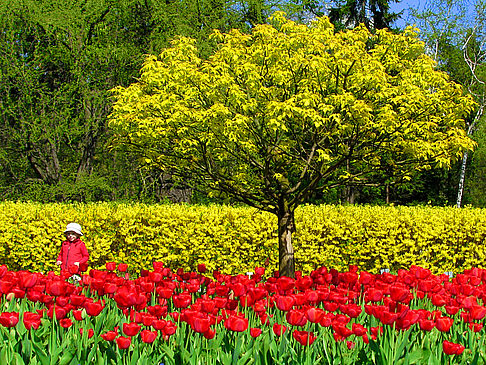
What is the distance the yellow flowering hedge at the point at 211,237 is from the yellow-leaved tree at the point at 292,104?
3.07 metres

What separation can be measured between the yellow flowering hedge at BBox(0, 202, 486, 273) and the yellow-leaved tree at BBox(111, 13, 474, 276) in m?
3.07

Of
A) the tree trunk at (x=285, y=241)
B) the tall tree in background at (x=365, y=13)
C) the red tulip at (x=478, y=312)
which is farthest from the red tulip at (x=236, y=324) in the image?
the tall tree in background at (x=365, y=13)

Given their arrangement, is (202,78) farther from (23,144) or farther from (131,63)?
(23,144)

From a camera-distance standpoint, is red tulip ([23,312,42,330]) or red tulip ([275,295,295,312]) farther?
red tulip ([275,295,295,312])

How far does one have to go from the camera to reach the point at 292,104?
4.52 meters

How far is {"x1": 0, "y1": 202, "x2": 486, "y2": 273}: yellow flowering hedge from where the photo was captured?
344 inches

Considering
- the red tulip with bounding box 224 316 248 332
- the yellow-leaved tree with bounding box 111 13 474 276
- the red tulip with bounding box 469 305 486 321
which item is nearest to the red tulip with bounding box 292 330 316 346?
the red tulip with bounding box 224 316 248 332

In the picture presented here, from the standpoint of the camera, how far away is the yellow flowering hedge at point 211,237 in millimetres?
8734

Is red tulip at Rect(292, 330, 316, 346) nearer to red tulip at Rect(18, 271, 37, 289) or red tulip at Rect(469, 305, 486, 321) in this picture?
red tulip at Rect(469, 305, 486, 321)

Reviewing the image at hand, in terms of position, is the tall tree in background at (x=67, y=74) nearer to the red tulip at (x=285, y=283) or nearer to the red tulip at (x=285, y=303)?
the red tulip at (x=285, y=283)

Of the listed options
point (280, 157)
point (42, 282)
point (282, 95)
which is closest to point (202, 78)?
point (282, 95)

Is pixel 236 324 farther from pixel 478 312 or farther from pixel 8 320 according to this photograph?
pixel 478 312

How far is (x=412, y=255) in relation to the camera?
30.2ft

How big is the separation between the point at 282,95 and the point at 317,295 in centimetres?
258
